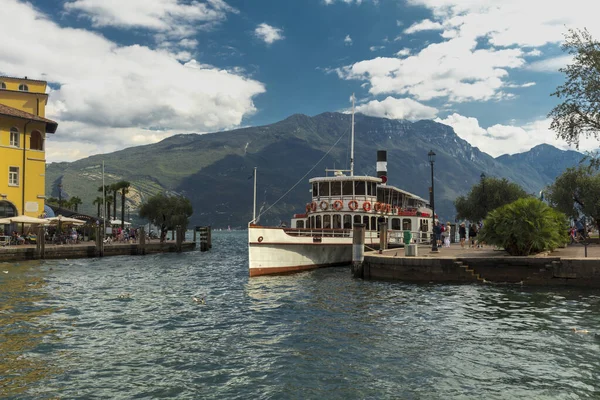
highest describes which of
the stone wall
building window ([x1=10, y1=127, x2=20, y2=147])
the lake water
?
building window ([x1=10, y1=127, x2=20, y2=147])

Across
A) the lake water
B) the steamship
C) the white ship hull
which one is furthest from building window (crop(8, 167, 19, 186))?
the white ship hull

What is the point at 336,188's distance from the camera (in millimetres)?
35562

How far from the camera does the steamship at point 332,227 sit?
92.0 ft

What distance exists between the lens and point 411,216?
130 feet

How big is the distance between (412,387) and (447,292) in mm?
12111

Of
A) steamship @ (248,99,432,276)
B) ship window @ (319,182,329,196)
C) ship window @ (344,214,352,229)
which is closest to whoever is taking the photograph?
steamship @ (248,99,432,276)

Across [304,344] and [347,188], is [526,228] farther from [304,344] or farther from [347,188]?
[304,344]

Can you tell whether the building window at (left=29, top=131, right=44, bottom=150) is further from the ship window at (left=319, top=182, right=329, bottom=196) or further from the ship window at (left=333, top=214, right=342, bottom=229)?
the ship window at (left=333, top=214, right=342, bottom=229)

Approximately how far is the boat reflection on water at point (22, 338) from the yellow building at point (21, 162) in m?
27.0

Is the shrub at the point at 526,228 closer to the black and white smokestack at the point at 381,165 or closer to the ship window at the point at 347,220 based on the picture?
the ship window at the point at 347,220

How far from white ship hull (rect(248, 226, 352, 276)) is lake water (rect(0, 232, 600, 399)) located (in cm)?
608

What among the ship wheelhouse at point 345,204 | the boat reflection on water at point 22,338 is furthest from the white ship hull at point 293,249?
the boat reflection on water at point 22,338

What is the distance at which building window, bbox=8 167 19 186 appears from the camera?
152 ft

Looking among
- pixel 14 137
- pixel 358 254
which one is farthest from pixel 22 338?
pixel 14 137
